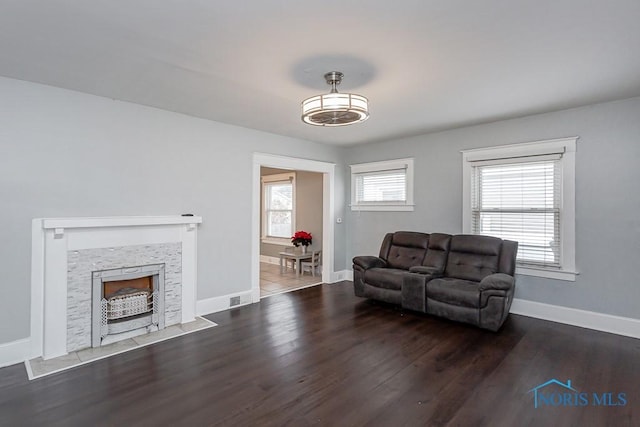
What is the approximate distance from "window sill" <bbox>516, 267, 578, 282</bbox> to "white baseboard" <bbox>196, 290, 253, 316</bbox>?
3723 mm

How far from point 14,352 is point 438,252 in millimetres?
4821

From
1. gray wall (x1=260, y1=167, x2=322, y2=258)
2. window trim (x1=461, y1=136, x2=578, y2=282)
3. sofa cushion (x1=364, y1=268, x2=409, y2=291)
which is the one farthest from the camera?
gray wall (x1=260, y1=167, x2=322, y2=258)

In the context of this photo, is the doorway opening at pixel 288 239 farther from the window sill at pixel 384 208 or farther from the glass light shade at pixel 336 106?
the glass light shade at pixel 336 106

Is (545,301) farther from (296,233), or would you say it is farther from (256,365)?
(296,233)

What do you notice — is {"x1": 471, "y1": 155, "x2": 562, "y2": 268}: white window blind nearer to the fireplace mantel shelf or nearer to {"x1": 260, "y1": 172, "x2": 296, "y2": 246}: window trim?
the fireplace mantel shelf

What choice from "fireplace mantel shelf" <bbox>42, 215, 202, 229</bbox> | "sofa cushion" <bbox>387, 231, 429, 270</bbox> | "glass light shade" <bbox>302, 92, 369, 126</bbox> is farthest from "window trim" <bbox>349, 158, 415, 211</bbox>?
"fireplace mantel shelf" <bbox>42, 215, 202, 229</bbox>

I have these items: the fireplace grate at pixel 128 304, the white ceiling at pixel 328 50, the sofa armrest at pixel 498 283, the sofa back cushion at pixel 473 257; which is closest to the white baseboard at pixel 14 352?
the fireplace grate at pixel 128 304

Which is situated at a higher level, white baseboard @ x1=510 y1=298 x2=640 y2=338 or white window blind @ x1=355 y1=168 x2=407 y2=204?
white window blind @ x1=355 y1=168 x2=407 y2=204

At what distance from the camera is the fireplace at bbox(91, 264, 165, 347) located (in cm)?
330

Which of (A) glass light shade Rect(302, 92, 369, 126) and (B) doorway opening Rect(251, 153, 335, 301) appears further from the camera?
(B) doorway opening Rect(251, 153, 335, 301)

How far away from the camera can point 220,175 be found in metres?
4.50

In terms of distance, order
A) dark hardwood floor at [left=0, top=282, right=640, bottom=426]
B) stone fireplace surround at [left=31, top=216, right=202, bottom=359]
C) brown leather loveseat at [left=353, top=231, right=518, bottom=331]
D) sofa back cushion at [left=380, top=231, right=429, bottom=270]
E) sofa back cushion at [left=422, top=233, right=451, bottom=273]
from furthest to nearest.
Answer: sofa back cushion at [left=380, top=231, right=429, bottom=270]
sofa back cushion at [left=422, top=233, right=451, bottom=273]
brown leather loveseat at [left=353, top=231, right=518, bottom=331]
stone fireplace surround at [left=31, top=216, right=202, bottom=359]
dark hardwood floor at [left=0, top=282, right=640, bottom=426]

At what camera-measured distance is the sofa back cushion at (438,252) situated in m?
4.61

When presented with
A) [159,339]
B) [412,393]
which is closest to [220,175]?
[159,339]
